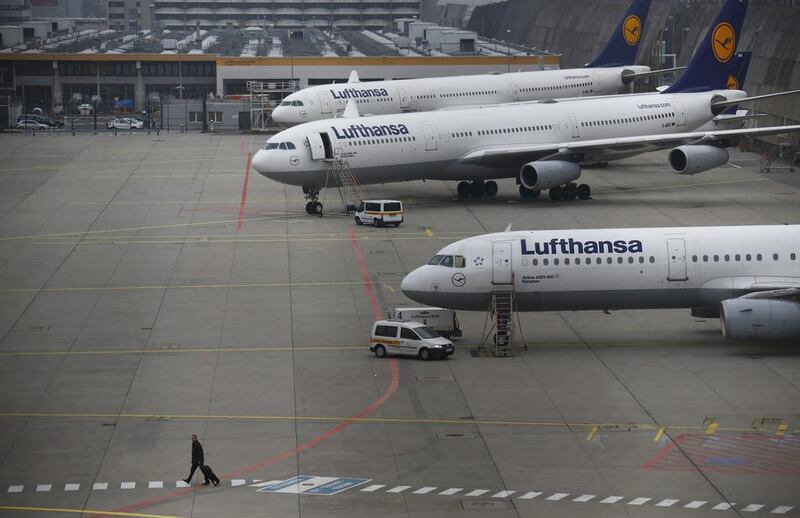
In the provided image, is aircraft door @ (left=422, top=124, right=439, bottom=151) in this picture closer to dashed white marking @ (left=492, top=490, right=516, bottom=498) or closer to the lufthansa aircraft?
the lufthansa aircraft

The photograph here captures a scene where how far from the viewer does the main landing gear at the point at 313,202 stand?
82.0 metres

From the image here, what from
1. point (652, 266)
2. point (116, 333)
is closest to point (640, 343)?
point (652, 266)

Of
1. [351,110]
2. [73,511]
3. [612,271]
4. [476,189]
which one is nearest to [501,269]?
[612,271]

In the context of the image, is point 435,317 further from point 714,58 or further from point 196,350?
point 714,58

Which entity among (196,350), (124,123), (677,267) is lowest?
(124,123)

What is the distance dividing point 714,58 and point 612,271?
4895cm

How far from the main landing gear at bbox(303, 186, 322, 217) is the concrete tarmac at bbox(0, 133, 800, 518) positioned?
117 inches

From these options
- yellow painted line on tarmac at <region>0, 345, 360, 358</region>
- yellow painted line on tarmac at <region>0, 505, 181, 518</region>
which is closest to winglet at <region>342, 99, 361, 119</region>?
yellow painted line on tarmac at <region>0, 345, 360, 358</region>

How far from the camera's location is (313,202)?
82312mm

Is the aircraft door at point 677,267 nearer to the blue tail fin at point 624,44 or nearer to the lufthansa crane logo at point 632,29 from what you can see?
the blue tail fin at point 624,44

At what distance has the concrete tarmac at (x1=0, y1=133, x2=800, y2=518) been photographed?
35.6 m

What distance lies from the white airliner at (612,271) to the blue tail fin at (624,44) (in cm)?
7488

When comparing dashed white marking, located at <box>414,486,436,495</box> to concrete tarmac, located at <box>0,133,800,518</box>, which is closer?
dashed white marking, located at <box>414,486,436,495</box>

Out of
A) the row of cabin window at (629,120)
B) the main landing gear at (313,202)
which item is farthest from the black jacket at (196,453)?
the row of cabin window at (629,120)
